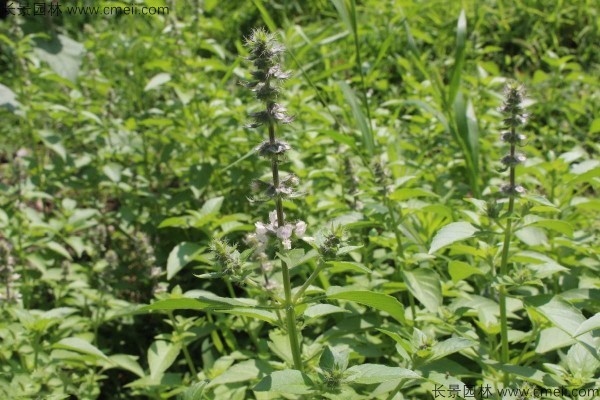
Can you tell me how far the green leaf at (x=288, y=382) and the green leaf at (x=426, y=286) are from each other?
0.81 metres

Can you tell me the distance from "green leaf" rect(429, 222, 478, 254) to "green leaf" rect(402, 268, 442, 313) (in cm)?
39

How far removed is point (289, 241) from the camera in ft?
5.85

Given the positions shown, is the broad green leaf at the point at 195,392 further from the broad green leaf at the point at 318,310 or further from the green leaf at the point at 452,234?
the green leaf at the point at 452,234

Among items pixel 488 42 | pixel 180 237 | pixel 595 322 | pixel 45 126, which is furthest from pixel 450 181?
pixel 488 42

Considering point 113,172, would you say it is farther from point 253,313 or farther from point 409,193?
point 253,313

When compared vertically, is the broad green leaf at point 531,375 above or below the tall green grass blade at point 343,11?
below

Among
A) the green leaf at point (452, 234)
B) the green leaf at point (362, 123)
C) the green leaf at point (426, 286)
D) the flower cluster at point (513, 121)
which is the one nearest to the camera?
the green leaf at point (452, 234)

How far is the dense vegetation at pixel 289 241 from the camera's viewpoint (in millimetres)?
1938

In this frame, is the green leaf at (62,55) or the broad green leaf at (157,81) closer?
the broad green leaf at (157,81)

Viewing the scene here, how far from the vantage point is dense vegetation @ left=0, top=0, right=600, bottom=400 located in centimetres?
194

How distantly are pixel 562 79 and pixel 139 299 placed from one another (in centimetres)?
374

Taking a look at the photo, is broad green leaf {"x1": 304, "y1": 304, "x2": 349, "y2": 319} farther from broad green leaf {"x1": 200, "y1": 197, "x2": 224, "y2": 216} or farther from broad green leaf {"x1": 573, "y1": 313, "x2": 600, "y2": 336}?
broad green leaf {"x1": 200, "y1": 197, "x2": 224, "y2": 216}

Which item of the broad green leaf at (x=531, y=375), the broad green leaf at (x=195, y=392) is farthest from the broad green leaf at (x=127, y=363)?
the broad green leaf at (x=531, y=375)

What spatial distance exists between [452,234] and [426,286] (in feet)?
1.51
